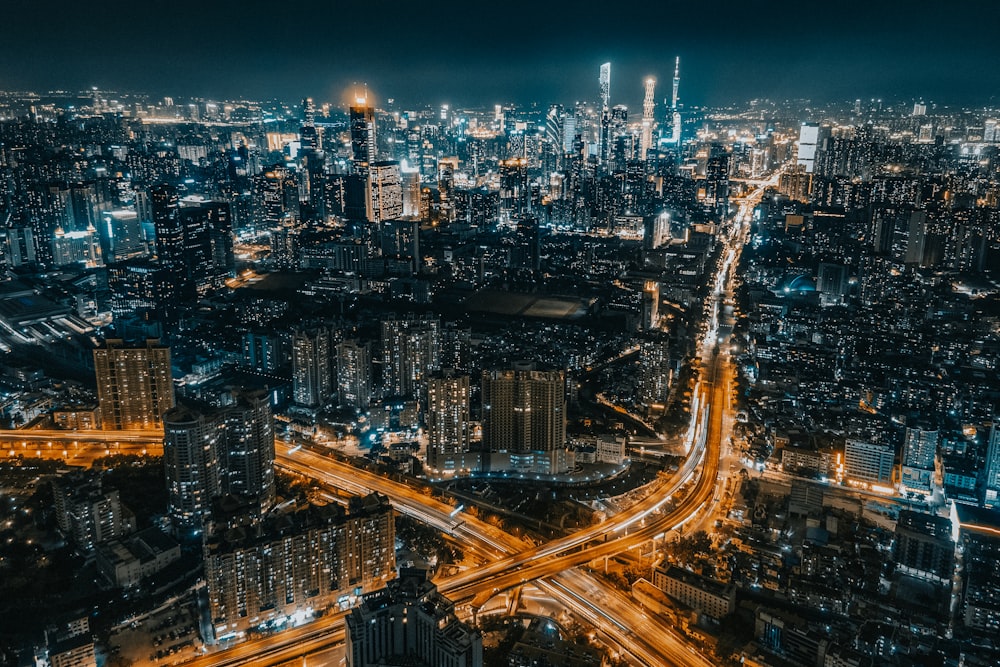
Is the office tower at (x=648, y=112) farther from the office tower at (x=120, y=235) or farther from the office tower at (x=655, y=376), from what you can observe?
the office tower at (x=655, y=376)

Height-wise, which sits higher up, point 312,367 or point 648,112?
point 648,112

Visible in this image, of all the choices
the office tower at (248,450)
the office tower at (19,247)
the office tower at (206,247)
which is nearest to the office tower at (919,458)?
the office tower at (248,450)

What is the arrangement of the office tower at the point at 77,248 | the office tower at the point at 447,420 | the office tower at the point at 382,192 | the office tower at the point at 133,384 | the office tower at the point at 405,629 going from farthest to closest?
the office tower at the point at 382,192, the office tower at the point at 77,248, the office tower at the point at 133,384, the office tower at the point at 447,420, the office tower at the point at 405,629

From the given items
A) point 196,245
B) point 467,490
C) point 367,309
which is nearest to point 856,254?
point 367,309

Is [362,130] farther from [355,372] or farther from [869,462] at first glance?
[869,462]

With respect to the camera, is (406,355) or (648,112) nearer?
(406,355)

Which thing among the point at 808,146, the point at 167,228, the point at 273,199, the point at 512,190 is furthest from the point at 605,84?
the point at 167,228
